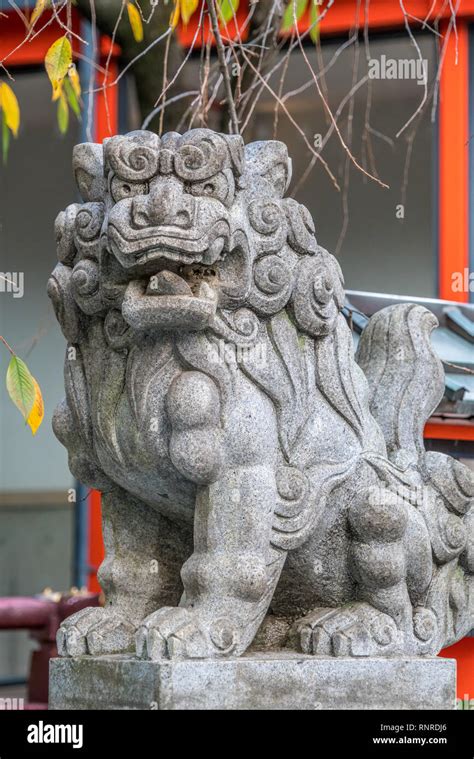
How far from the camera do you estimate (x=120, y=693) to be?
2963 millimetres

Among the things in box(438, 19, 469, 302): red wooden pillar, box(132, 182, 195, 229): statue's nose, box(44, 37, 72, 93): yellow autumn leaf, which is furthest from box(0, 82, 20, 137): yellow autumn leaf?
box(438, 19, 469, 302): red wooden pillar

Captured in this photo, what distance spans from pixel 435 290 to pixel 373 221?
4.58 ft

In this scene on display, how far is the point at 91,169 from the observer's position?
3180 mm

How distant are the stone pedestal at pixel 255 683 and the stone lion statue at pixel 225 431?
45 millimetres

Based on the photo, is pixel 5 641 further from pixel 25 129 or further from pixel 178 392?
pixel 178 392

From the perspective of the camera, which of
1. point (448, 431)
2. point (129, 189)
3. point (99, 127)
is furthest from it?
point (99, 127)

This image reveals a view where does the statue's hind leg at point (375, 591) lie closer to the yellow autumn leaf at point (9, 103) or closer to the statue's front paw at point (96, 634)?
the statue's front paw at point (96, 634)

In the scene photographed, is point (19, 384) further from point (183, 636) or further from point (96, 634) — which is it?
point (183, 636)

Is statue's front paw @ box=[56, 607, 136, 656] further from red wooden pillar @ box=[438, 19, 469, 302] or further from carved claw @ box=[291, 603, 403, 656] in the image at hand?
red wooden pillar @ box=[438, 19, 469, 302]

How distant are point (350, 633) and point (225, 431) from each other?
1.90ft

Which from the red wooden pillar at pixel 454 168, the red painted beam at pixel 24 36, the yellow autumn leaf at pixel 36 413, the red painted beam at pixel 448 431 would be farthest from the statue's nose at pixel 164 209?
the red painted beam at pixel 24 36

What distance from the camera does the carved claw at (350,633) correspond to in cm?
307

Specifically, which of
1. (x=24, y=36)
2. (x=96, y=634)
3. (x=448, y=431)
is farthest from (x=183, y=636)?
(x=24, y=36)
